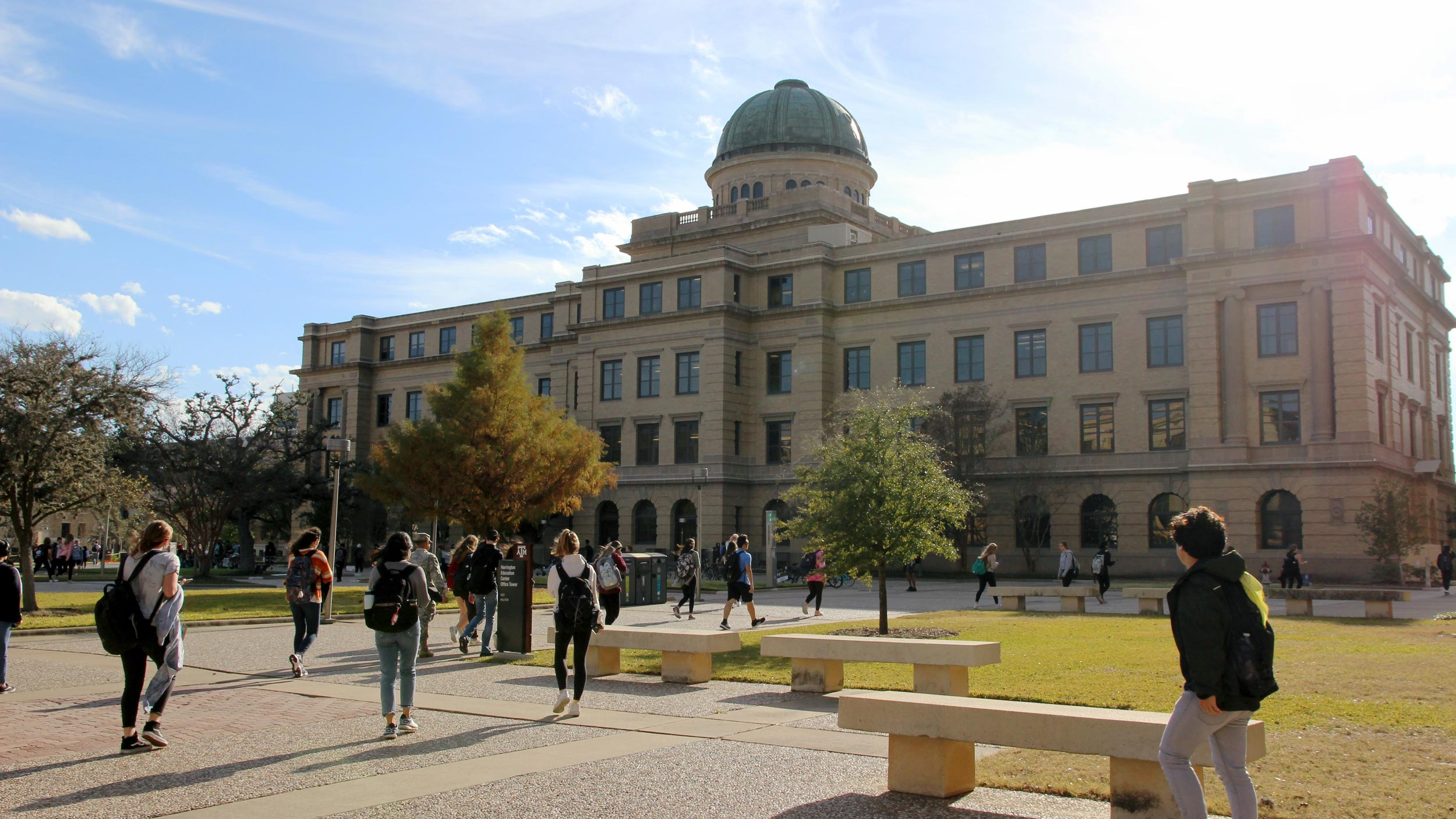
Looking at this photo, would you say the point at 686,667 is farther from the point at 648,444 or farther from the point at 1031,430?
the point at 648,444

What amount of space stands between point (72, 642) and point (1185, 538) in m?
19.8

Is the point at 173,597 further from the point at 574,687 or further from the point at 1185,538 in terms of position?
the point at 1185,538

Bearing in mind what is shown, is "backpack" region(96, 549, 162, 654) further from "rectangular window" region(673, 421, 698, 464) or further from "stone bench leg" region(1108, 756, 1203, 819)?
"rectangular window" region(673, 421, 698, 464)

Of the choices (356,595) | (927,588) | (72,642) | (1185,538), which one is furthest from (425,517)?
(1185,538)

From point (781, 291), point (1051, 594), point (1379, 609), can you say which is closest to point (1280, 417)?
point (1051, 594)

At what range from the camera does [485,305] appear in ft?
248

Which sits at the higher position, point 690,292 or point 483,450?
point 690,292

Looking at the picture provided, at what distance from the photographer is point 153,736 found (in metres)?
10.1

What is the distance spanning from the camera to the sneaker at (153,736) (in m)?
10.1

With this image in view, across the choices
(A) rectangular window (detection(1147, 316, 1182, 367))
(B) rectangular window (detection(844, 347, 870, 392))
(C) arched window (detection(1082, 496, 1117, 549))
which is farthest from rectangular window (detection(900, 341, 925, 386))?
(A) rectangular window (detection(1147, 316, 1182, 367))

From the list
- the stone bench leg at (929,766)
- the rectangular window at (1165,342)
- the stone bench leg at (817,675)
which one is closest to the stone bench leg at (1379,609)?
the stone bench leg at (817,675)

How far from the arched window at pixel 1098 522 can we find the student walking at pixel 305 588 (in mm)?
39650

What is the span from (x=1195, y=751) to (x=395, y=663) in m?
7.14

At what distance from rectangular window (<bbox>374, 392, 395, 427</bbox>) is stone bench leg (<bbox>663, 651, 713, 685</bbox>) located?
2687 inches
